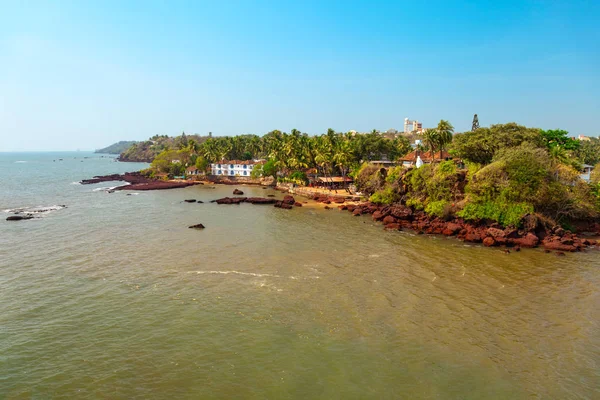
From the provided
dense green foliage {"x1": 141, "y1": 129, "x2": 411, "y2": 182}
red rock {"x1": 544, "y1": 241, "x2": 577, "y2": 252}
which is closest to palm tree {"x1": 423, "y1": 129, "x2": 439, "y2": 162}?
dense green foliage {"x1": 141, "y1": 129, "x2": 411, "y2": 182}

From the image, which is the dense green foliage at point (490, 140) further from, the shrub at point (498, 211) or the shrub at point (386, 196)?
the shrub at point (386, 196)

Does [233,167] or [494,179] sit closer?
[494,179]

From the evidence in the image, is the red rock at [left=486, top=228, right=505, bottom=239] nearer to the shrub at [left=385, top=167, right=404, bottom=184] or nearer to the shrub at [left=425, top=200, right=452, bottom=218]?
the shrub at [left=425, top=200, right=452, bottom=218]

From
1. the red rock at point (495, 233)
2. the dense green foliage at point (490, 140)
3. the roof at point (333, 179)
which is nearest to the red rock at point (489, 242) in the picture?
the red rock at point (495, 233)

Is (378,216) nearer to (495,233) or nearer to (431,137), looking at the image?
(495,233)

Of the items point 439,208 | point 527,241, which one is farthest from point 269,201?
point 527,241

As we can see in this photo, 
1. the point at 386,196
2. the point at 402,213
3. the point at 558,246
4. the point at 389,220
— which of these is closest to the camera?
the point at 558,246

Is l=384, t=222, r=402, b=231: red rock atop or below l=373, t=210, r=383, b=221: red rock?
below
